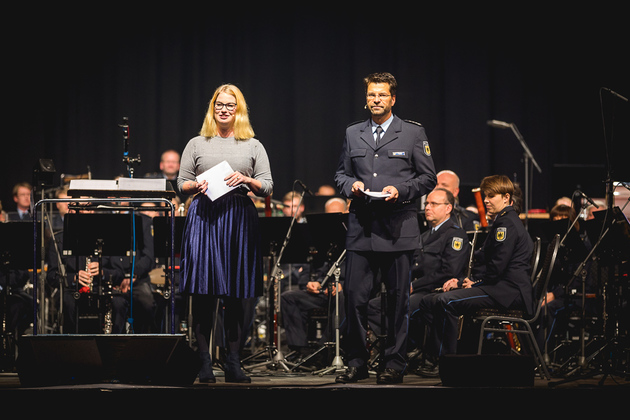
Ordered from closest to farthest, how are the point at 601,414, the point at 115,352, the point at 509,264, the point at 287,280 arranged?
the point at 601,414 < the point at 115,352 < the point at 509,264 < the point at 287,280

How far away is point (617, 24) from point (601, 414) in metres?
8.56

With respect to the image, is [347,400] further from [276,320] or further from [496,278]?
[276,320]

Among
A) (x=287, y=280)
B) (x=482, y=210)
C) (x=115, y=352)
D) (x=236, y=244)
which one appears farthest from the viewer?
(x=287, y=280)

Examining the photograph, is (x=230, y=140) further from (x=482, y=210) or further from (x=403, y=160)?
(x=482, y=210)

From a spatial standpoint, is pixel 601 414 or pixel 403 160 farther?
pixel 403 160

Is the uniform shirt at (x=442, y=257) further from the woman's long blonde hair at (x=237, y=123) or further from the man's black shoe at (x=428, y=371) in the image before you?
the woman's long blonde hair at (x=237, y=123)

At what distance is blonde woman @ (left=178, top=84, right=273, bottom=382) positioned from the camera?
13.4 ft

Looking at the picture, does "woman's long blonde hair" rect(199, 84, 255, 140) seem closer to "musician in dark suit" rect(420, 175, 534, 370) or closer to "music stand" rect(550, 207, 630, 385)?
"musician in dark suit" rect(420, 175, 534, 370)

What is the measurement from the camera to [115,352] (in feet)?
12.1

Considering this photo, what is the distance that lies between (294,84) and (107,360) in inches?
315

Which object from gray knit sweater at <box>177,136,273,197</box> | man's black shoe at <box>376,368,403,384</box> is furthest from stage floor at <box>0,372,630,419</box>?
gray knit sweater at <box>177,136,273,197</box>

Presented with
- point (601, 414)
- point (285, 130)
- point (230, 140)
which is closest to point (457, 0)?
point (285, 130)

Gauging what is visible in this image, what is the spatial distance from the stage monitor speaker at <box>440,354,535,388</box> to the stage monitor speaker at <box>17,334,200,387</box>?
1237 millimetres

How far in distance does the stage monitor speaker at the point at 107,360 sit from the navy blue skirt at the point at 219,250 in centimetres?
48
